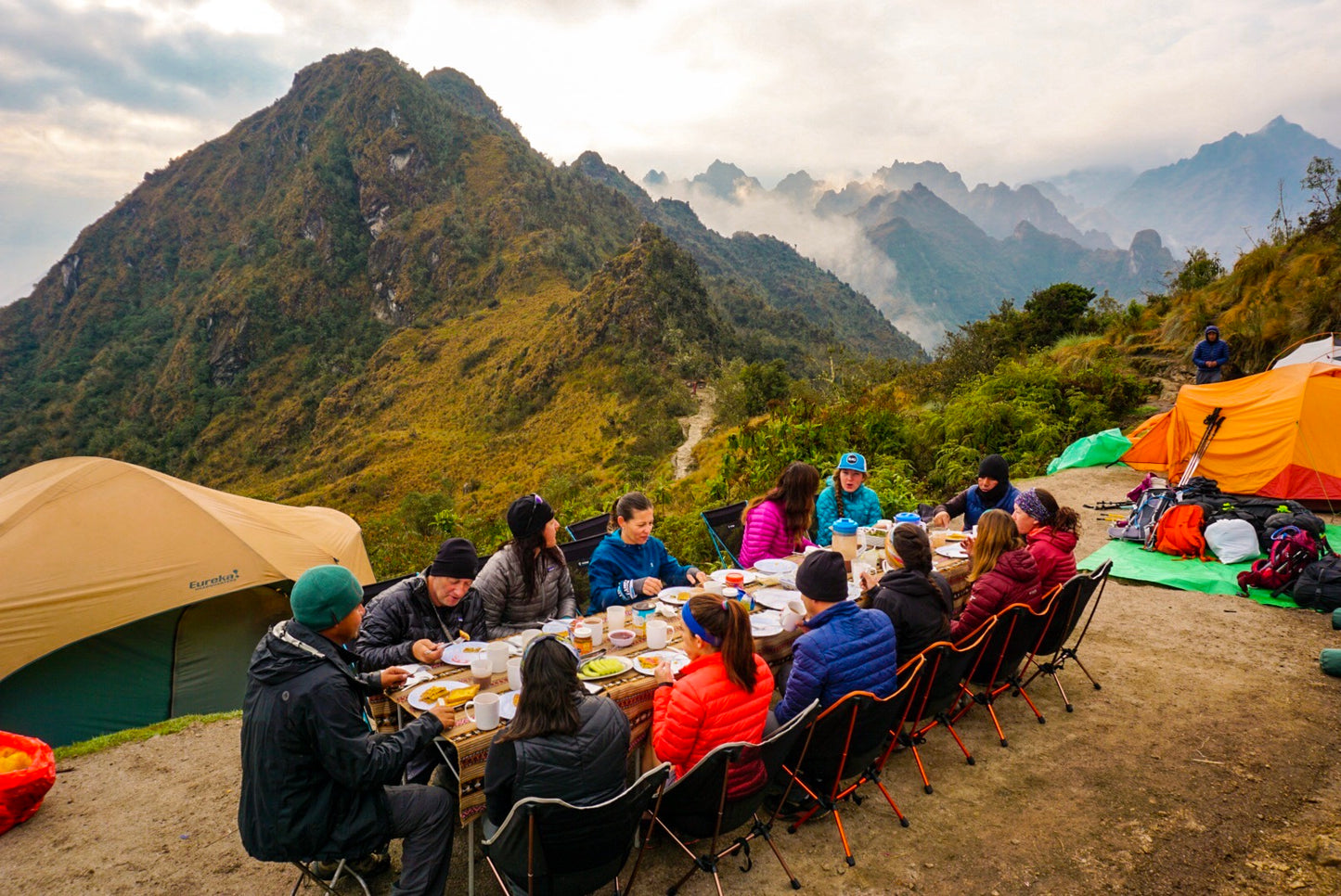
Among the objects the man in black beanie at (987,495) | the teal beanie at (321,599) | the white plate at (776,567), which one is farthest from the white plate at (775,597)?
the teal beanie at (321,599)

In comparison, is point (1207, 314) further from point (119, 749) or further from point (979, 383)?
point (119, 749)

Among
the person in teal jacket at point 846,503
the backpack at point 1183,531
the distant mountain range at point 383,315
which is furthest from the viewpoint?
the distant mountain range at point 383,315

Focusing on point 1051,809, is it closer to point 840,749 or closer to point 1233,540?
point 840,749

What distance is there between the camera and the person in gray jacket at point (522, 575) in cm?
410

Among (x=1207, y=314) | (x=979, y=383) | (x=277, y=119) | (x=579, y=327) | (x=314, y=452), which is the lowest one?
(x=314, y=452)

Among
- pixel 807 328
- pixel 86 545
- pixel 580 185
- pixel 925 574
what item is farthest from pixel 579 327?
pixel 580 185

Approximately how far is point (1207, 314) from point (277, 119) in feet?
510

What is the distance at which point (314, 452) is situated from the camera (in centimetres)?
6244

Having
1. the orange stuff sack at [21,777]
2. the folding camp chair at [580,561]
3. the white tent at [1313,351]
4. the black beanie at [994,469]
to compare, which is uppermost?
the white tent at [1313,351]

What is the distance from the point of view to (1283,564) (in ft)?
19.0

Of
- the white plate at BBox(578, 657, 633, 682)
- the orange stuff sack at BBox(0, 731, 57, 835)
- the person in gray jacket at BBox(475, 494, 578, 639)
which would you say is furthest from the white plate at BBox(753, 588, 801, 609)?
the orange stuff sack at BBox(0, 731, 57, 835)

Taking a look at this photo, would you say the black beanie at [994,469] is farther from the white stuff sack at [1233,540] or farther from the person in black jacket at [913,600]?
the white stuff sack at [1233,540]

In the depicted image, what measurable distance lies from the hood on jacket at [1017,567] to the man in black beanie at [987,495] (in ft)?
5.52

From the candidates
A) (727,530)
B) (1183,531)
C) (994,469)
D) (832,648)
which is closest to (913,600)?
(832,648)
